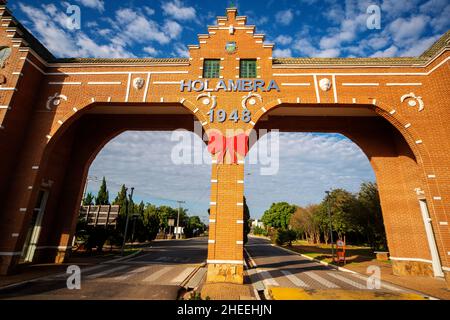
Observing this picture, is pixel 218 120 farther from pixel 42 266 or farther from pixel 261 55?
pixel 42 266

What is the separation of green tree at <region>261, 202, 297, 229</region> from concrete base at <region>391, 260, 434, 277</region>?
1883 inches

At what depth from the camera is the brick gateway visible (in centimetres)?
1152

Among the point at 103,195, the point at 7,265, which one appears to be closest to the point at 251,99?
the point at 7,265

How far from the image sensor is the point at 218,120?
12625mm

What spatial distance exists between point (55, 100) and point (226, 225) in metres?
12.1

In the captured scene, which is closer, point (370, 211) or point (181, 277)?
point (181, 277)

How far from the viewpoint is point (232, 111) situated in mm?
12766

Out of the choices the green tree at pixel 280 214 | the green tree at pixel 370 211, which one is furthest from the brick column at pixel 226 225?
the green tree at pixel 280 214

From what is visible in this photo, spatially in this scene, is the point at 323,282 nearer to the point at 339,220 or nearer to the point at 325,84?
the point at 325,84

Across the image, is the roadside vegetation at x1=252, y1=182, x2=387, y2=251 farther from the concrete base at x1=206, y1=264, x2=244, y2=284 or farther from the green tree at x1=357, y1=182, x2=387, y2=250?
the concrete base at x1=206, y1=264, x2=244, y2=284

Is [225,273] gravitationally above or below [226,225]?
below
